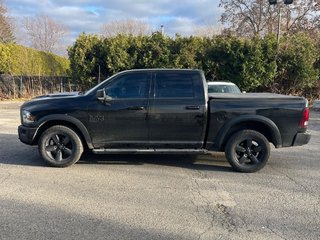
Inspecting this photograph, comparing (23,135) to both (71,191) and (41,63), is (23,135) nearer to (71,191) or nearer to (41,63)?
(71,191)

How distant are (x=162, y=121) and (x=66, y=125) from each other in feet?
6.09

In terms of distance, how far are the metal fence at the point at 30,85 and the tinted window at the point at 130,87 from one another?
14.3m

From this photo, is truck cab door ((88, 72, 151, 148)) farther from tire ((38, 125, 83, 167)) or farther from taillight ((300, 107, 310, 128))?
taillight ((300, 107, 310, 128))

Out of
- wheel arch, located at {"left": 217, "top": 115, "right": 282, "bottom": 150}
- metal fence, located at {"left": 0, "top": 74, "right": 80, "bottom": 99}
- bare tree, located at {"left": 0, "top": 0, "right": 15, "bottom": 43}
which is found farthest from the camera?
bare tree, located at {"left": 0, "top": 0, "right": 15, "bottom": 43}

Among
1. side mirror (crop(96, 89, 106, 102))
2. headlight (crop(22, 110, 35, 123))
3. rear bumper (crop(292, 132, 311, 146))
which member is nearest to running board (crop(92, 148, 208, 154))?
side mirror (crop(96, 89, 106, 102))

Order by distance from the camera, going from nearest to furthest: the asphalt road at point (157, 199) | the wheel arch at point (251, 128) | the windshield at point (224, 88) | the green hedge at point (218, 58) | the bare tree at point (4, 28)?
the asphalt road at point (157, 199)
the wheel arch at point (251, 128)
the windshield at point (224, 88)
the green hedge at point (218, 58)
the bare tree at point (4, 28)

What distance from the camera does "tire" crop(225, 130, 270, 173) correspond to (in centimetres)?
664

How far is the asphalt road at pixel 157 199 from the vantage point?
13.6 feet

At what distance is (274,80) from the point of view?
18.3 metres

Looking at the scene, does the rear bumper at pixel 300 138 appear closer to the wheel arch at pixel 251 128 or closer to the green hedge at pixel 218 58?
the wheel arch at pixel 251 128

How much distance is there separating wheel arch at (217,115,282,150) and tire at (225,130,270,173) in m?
0.13

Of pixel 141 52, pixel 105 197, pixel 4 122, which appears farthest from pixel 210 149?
pixel 141 52

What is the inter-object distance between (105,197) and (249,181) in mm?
2538

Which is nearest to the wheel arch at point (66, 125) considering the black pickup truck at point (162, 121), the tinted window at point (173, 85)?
the black pickup truck at point (162, 121)
